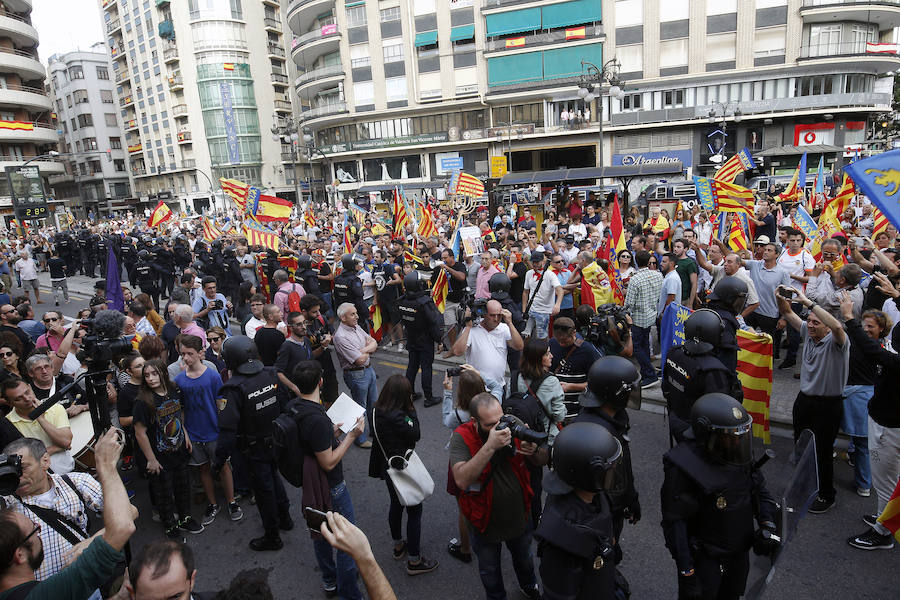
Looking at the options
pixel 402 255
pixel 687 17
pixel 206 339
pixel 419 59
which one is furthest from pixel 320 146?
pixel 206 339

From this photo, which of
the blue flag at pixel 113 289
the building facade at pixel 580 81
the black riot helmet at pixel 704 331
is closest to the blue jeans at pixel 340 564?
the black riot helmet at pixel 704 331

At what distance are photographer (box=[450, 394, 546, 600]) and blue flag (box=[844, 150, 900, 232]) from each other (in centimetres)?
282

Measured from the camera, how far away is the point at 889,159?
12.1 feet

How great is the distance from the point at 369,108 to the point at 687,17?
91.3 ft

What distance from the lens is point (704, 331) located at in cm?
425

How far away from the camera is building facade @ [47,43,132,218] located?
74.4 meters

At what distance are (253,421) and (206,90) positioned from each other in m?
68.6

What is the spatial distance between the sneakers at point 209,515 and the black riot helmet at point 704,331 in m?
4.73

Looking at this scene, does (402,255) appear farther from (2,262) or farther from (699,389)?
(2,262)

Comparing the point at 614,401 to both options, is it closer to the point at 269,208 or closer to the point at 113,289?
the point at 113,289

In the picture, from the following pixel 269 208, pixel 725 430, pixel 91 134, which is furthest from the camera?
pixel 91 134

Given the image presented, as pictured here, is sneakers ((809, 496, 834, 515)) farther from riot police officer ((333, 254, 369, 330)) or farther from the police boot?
riot police officer ((333, 254, 369, 330))

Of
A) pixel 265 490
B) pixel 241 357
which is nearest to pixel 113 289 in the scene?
pixel 241 357

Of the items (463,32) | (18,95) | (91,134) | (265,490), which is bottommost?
(265,490)
